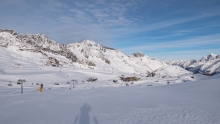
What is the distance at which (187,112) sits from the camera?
827 cm

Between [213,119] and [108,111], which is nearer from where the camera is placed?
[213,119]

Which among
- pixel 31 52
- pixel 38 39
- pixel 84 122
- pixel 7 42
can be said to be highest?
pixel 38 39

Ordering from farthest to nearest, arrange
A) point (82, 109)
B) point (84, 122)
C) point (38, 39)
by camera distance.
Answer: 1. point (38, 39)
2. point (82, 109)
3. point (84, 122)

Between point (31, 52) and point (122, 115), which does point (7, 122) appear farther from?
point (31, 52)

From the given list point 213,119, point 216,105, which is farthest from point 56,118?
point 216,105

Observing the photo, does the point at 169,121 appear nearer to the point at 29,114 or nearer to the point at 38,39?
the point at 29,114

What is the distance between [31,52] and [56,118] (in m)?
85.7

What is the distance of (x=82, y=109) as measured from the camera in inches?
400

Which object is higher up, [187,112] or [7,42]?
[7,42]

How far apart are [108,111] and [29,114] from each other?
5.05m

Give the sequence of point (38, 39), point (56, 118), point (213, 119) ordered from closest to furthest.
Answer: point (213, 119), point (56, 118), point (38, 39)

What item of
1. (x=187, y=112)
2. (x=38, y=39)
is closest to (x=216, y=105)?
(x=187, y=112)

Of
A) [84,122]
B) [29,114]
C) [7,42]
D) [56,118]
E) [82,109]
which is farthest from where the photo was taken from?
[7,42]

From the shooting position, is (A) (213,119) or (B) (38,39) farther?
(B) (38,39)
